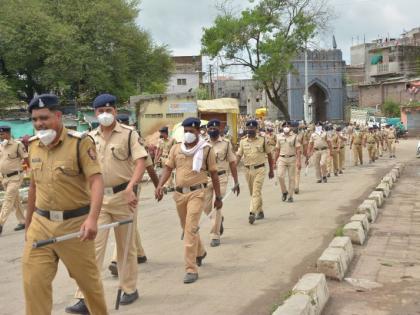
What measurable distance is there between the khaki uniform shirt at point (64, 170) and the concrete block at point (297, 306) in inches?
81.8

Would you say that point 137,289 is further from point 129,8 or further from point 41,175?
point 129,8

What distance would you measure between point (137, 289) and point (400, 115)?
174ft

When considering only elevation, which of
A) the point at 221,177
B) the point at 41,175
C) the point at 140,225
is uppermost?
the point at 41,175

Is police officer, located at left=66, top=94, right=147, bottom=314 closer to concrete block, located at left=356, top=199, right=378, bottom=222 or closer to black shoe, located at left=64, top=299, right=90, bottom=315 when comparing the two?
black shoe, located at left=64, top=299, right=90, bottom=315

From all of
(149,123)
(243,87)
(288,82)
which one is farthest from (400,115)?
(149,123)

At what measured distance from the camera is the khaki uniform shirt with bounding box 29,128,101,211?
426 cm

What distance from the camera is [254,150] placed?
427 inches

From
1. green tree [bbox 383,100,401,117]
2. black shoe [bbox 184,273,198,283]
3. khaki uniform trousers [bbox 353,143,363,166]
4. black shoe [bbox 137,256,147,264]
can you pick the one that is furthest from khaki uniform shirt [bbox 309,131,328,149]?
green tree [bbox 383,100,401,117]

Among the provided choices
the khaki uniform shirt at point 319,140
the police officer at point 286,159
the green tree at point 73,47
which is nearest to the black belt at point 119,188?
the police officer at point 286,159

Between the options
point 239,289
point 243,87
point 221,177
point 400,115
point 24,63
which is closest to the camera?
point 239,289

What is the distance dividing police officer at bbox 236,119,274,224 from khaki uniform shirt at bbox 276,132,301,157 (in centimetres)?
282

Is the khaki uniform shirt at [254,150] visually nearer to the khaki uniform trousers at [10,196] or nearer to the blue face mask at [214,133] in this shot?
the blue face mask at [214,133]

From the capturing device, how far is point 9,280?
6977 millimetres

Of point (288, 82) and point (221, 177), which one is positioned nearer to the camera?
point (221, 177)
